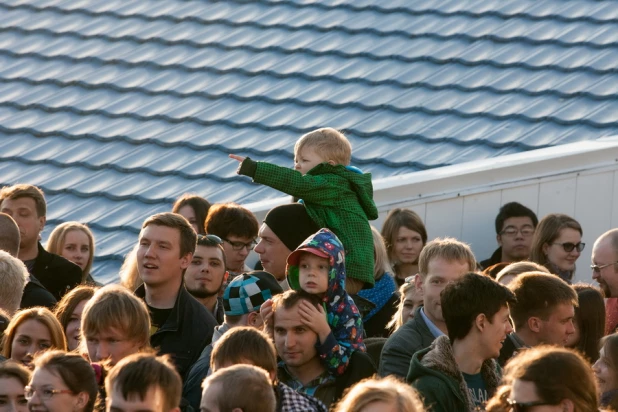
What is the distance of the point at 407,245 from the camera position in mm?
8875

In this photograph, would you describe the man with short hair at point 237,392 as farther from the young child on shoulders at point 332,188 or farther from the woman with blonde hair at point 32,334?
the young child on shoulders at point 332,188

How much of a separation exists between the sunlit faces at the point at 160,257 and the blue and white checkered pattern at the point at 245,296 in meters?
0.54

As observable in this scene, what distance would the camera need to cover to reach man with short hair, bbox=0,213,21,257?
7.81 metres

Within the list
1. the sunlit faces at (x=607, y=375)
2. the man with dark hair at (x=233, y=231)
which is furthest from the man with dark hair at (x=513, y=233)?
the sunlit faces at (x=607, y=375)

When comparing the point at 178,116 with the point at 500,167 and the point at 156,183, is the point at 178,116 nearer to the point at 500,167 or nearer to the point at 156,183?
the point at 156,183

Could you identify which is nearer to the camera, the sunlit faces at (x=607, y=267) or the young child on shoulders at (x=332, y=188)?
the young child on shoulders at (x=332, y=188)

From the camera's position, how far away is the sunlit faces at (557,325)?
6.58 meters

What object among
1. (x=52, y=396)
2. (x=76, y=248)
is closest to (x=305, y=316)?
(x=52, y=396)

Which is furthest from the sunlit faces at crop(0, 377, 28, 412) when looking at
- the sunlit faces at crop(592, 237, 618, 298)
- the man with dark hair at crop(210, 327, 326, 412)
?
the sunlit faces at crop(592, 237, 618, 298)

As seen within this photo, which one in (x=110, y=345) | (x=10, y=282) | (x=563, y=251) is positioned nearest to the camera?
(x=110, y=345)

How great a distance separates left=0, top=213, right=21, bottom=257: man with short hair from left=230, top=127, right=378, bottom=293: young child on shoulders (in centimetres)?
134

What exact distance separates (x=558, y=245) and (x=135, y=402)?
161 inches

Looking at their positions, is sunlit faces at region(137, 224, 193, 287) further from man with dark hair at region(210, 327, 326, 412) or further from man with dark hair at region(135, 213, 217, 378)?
man with dark hair at region(210, 327, 326, 412)

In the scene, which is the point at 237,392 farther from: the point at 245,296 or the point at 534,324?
the point at 534,324
